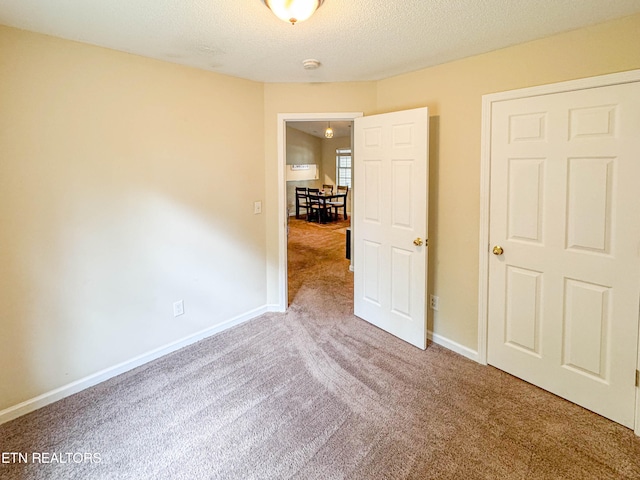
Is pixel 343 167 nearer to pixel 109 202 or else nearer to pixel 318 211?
pixel 318 211

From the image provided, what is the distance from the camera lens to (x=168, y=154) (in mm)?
2691

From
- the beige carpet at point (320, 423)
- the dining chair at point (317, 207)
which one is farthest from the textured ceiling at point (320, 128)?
the beige carpet at point (320, 423)

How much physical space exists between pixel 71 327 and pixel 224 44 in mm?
2111

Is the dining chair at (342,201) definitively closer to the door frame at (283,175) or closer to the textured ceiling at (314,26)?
the door frame at (283,175)

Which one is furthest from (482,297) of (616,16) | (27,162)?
(27,162)

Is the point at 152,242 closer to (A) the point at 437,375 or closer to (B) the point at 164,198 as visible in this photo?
(B) the point at 164,198

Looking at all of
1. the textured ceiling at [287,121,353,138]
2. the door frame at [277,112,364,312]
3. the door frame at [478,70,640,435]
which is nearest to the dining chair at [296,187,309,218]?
the textured ceiling at [287,121,353,138]

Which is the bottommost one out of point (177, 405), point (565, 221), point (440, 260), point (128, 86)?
point (177, 405)

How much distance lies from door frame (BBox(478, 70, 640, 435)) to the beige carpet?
266mm

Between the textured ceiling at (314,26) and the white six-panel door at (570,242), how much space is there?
0.46 metres

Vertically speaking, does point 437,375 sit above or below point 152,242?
below

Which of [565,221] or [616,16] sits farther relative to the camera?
[565,221]

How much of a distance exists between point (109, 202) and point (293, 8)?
5.73ft

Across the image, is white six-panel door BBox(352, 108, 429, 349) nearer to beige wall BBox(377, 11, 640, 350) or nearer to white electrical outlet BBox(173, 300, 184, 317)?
beige wall BBox(377, 11, 640, 350)
